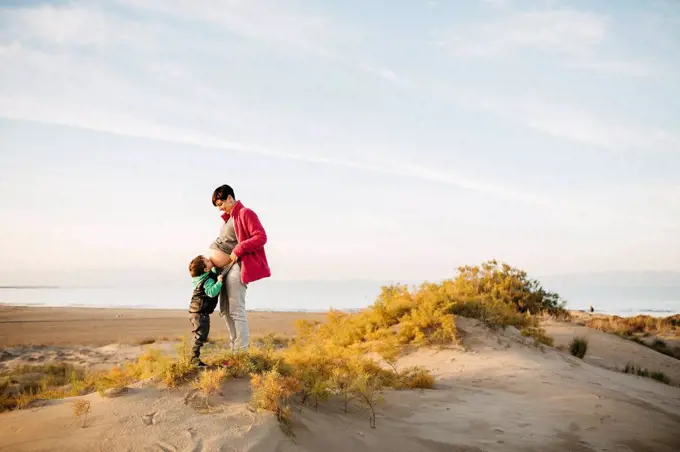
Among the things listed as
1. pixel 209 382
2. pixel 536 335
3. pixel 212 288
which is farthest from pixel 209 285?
pixel 536 335

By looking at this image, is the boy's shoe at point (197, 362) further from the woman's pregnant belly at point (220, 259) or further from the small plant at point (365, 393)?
the small plant at point (365, 393)

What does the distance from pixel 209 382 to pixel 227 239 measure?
2.34 meters

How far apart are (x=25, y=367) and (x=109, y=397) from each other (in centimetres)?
799

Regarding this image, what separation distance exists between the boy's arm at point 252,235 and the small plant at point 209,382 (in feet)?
5.45

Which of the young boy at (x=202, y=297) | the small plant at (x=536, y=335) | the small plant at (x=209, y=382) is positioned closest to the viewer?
the small plant at (x=209, y=382)

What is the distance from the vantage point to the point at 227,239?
6.51 metres

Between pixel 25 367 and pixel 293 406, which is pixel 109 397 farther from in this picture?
→ pixel 25 367

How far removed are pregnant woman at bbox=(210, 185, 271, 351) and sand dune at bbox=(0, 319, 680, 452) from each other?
3.82ft

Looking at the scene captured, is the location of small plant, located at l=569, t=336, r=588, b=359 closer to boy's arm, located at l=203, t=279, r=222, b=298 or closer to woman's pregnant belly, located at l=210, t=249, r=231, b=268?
woman's pregnant belly, located at l=210, t=249, r=231, b=268

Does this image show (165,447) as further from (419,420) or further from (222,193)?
(222,193)

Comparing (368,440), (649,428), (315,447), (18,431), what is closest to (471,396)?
(649,428)

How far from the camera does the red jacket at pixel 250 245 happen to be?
19.6 feet

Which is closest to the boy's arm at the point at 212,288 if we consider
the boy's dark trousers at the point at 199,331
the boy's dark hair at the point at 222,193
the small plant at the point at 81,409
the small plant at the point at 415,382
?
the boy's dark trousers at the point at 199,331

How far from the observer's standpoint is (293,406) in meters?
4.68
